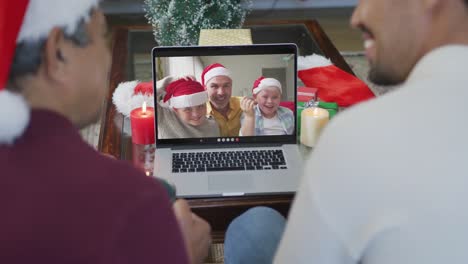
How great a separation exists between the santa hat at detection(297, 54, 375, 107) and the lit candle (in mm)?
230

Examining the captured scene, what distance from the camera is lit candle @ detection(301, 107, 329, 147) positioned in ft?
4.79

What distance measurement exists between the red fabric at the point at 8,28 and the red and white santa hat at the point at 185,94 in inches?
30.6

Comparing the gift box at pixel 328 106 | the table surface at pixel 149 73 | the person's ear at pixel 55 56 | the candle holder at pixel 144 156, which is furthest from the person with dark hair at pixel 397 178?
the gift box at pixel 328 106

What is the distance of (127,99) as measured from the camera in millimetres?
1677

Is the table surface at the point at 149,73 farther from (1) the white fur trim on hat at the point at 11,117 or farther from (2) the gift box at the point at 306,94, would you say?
(1) the white fur trim on hat at the point at 11,117

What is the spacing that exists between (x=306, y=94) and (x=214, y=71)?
0.99 ft

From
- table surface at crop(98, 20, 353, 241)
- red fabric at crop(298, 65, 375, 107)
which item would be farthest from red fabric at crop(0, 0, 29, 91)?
red fabric at crop(298, 65, 375, 107)

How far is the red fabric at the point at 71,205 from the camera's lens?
0.63m

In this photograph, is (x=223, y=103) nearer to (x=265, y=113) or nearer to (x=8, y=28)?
(x=265, y=113)

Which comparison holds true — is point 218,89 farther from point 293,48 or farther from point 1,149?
point 1,149

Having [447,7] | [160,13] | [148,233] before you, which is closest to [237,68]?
[160,13]

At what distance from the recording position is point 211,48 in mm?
1483

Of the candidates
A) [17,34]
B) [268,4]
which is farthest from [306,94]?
[268,4]

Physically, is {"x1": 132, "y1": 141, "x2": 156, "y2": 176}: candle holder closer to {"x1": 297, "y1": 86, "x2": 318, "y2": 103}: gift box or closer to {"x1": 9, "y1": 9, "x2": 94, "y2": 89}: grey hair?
{"x1": 297, "y1": 86, "x2": 318, "y2": 103}: gift box
